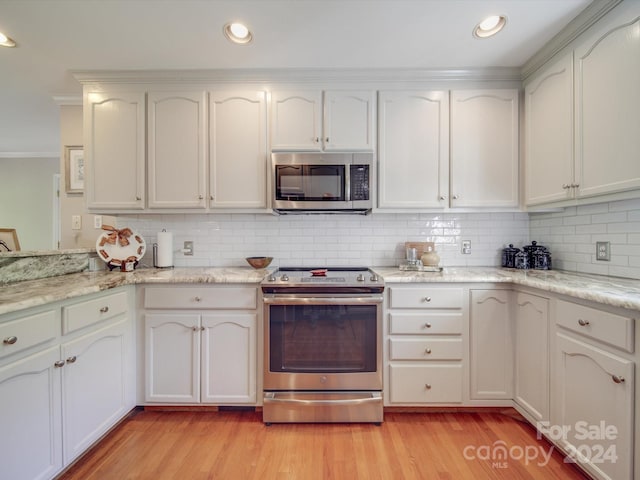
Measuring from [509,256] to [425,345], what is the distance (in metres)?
1.08

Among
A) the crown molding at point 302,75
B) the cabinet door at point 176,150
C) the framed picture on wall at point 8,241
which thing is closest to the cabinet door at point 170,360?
the cabinet door at point 176,150

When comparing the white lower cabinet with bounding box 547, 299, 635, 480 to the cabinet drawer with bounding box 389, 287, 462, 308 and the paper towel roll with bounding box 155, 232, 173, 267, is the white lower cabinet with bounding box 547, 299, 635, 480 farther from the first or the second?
the paper towel roll with bounding box 155, 232, 173, 267

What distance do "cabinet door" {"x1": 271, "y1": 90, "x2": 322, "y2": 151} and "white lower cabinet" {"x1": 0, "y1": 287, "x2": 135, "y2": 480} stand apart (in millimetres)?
1474

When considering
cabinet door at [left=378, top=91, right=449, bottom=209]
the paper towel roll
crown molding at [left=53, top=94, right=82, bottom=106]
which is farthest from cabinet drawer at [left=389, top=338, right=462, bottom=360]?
crown molding at [left=53, top=94, right=82, bottom=106]

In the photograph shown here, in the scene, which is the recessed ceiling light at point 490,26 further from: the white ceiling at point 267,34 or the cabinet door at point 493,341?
the cabinet door at point 493,341

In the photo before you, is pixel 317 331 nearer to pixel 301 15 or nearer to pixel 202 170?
pixel 202 170

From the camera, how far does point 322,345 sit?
1785mm

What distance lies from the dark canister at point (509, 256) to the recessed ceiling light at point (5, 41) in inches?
144

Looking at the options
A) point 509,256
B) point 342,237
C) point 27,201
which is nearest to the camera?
point 509,256

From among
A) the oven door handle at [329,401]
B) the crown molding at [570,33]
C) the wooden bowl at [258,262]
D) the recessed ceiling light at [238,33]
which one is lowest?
the oven door handle at [329,401]

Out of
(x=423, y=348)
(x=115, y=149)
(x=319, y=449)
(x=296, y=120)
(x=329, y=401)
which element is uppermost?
(x=296, y=120)

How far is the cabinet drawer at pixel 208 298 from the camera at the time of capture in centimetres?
185

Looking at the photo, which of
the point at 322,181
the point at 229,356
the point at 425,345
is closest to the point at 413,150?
the point at 322,181

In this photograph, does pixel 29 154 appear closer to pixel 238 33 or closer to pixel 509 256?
pixel 238 33
